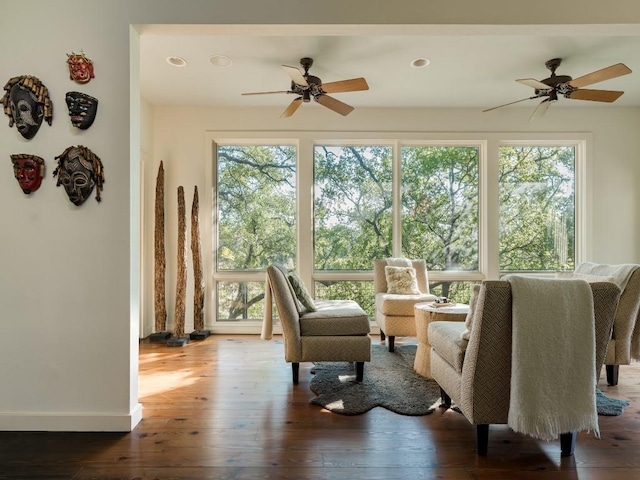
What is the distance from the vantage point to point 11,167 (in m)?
2.35

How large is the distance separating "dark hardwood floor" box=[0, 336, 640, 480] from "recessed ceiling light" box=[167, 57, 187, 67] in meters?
2.89

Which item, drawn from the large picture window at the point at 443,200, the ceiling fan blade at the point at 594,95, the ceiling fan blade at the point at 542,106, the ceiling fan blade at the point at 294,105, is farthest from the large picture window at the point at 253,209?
the ceiling fan blade at the point at 594,95

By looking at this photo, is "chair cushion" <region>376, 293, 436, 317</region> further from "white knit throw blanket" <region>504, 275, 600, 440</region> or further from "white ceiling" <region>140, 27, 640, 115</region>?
"white ceiling" <region>140, 27, 640, 115</region>

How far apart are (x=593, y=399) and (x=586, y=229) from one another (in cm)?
374

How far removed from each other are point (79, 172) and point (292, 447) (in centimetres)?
200

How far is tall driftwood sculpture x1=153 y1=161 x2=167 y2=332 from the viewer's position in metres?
4.59

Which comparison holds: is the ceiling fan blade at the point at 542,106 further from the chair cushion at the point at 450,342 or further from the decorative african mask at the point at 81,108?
the decorative african mask at the point at 81,108

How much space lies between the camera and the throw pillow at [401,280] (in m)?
4.36

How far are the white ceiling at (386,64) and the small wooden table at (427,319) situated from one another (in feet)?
6.69

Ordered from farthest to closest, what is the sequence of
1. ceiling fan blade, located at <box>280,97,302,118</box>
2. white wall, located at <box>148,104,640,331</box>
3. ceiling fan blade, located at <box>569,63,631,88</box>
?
white wall, located at <box>148,104,640,331</box> → ceiling fan blade, located at <box>280,97,302,118</box> → ceiling fan blade, located at <box>569,63,631,88</box>

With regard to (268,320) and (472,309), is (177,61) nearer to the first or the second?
(268,320)

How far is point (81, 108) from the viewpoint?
231 centimetres

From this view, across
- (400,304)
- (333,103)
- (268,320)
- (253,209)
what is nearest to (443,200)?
(400,304)

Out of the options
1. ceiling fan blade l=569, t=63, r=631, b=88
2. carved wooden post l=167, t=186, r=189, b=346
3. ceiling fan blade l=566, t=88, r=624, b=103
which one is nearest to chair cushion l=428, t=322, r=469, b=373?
ceiling fan blade l=569, t=63, r=631, b=88
